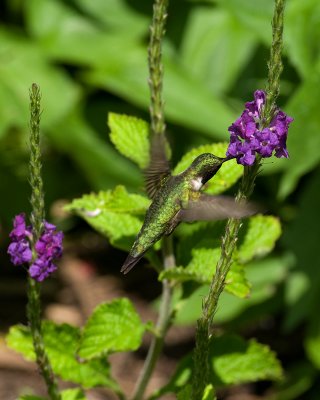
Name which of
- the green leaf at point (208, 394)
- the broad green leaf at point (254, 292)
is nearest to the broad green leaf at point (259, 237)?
the green leaf at point (208, 394)

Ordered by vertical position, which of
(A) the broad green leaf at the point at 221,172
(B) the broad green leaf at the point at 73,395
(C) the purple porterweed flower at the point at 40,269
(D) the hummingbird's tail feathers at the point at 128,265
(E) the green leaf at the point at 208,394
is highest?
(A) the broad green leaf at the point at 221,172

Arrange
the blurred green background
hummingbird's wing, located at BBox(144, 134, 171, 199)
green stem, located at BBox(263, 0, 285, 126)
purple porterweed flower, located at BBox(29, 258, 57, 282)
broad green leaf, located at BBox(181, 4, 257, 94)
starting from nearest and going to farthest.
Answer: green stem, located at BBox(263, 0, 285, 126), purple porterweed flower, located at BBox(29, 258, 57, 282), hummingbird's wing, located at BBox(144, 134, 171, 199), the blurred green background, broad green leaf, located at BBox(181, 4, 257, 94)

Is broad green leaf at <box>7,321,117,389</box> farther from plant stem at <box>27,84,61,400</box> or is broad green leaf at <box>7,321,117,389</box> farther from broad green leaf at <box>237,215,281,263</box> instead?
broad green leaf at <box>237,215,281,263</box>

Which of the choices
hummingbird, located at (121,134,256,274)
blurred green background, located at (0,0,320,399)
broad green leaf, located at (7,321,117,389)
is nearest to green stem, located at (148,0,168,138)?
hummingbird, located at (121,134,256,274)

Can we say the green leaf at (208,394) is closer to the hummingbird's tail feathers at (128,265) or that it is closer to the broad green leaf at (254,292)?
the hummingbird's tail feathers at (128,265)

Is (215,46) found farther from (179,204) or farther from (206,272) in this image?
(179,204)
